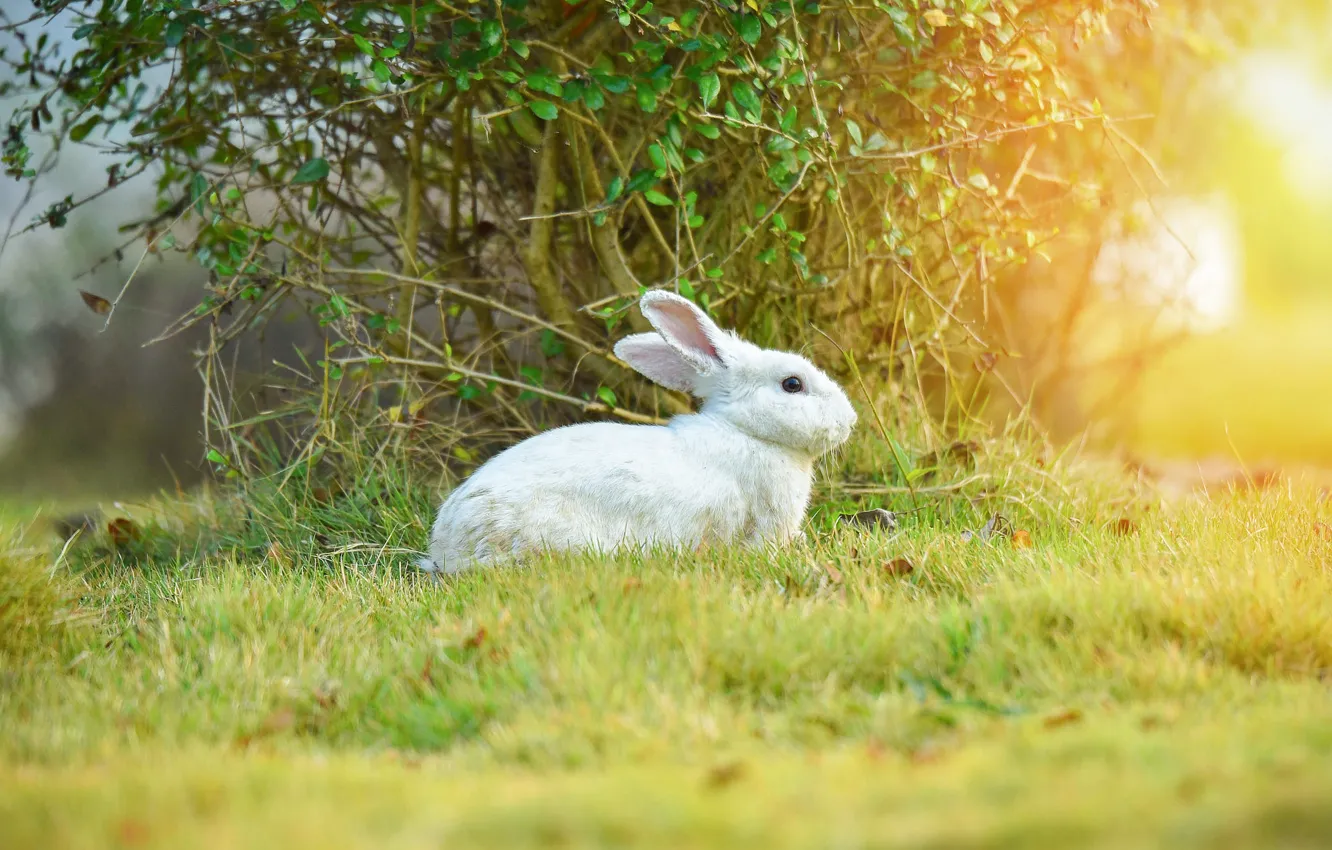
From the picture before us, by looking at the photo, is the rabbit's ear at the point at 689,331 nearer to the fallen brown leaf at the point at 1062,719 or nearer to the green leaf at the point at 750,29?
the green leaf at the point at 750,29

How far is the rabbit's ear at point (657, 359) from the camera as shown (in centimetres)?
400

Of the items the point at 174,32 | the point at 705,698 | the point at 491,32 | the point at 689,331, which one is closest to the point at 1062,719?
the point at 705,698

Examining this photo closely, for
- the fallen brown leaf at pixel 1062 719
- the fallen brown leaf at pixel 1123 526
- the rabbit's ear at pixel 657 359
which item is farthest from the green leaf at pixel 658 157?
the fallen brown leaf at pixel 1062 719

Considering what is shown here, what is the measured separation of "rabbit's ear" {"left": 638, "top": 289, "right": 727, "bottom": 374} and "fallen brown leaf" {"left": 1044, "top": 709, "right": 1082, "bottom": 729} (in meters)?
1.99

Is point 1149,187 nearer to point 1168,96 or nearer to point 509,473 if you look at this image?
point 1168,96

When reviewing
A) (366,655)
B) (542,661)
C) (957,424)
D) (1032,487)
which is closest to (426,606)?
(366,655)

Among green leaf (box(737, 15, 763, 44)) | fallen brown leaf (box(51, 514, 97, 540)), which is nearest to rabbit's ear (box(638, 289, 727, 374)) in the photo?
green leaf (box(737, 15, 763, 44))

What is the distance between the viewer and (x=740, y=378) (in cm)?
395

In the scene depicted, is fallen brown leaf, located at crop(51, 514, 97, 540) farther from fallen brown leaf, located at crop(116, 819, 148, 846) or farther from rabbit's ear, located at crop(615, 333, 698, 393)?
fallen brown leaf, located at crop(116, 819, 148, 846)

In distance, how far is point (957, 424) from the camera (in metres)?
5.36

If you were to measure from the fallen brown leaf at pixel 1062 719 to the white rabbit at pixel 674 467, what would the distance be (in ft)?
4.91

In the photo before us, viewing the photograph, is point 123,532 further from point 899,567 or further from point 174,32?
point 899,567

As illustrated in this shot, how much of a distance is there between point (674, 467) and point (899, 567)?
0.84m

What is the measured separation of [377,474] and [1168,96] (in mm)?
5387
